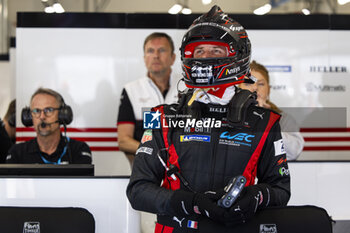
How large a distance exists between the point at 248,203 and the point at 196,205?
6.8 inches

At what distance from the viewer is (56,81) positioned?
17.4 ft

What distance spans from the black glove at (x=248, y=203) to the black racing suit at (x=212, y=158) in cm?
6

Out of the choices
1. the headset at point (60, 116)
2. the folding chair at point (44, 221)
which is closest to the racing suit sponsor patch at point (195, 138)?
the folding chair at point (44, 221)

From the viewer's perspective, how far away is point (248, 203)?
1.76 meters

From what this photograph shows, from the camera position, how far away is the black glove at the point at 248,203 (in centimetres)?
174

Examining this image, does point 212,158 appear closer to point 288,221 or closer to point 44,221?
point 288,221

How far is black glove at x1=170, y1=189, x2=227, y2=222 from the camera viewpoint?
68.0 inches

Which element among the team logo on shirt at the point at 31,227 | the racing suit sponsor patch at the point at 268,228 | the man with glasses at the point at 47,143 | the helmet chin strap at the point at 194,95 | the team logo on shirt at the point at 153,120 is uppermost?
the helmet chin strap at the point at 194,95

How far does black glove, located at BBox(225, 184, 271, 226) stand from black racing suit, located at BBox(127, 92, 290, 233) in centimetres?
6

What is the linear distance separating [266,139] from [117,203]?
37.6 inches

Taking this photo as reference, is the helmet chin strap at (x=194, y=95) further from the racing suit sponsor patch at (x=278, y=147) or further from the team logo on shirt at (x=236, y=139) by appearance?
the racing suit sponsor patch at (x=278, y=147)

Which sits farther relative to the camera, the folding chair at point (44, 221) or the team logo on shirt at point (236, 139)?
the folding chair at point (44, 221)

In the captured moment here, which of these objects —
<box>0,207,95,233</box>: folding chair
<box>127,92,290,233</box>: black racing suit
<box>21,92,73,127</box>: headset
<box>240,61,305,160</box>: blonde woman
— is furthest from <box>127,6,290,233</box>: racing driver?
<box>21,92,73,127</box>: headset

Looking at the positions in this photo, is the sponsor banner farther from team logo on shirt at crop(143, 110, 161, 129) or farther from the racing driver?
team logo on shirt at crop(143, 110, 161, 129)
